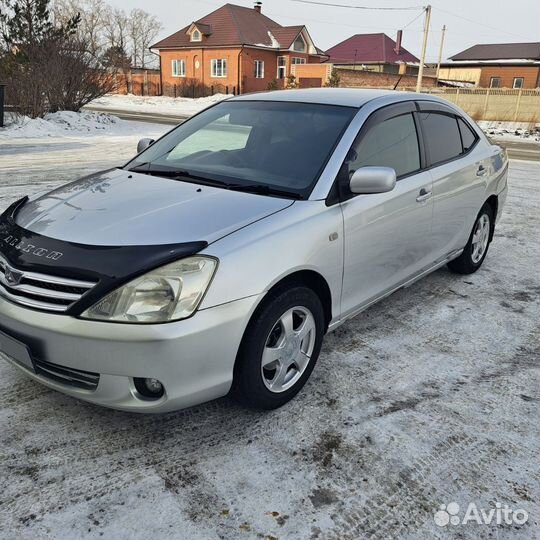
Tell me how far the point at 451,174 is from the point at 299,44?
4715 centimetres

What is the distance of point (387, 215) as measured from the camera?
139 inches

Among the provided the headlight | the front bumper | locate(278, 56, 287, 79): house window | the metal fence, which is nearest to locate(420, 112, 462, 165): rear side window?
the front bumper

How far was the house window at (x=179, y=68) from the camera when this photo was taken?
4924 cm

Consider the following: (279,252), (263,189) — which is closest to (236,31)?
(263,189)

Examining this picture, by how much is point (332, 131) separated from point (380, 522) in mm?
2241

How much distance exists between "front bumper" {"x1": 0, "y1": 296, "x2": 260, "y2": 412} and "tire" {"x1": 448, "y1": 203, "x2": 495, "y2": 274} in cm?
312

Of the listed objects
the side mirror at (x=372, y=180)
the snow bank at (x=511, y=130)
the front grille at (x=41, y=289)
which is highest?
the side mirror at (x=372, y=180)

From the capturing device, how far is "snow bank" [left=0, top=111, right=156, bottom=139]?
1512cm

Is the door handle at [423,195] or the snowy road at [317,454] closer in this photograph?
the snowy road at [317,454]

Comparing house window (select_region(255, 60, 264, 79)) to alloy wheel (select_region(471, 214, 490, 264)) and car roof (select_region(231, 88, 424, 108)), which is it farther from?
car roof (select_region(231, 88, 424, 108))

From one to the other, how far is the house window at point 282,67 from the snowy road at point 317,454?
46651 mm

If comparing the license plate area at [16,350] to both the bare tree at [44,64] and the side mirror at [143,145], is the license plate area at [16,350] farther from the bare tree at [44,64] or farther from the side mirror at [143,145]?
the bare tree at [44,64]

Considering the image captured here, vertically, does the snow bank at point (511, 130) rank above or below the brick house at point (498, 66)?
below

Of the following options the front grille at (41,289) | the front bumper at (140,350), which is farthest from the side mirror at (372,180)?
the front grille at (41,289)
